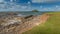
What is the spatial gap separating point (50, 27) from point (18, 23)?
0.45 metres

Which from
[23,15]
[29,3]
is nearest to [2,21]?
[23,15]

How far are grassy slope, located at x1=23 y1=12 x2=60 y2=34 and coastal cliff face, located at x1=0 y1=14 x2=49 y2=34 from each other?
7cm

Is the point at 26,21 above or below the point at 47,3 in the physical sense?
below

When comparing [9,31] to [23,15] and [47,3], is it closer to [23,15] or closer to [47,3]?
[23,15]

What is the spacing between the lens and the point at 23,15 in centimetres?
243

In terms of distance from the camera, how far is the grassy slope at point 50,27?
2.31 m

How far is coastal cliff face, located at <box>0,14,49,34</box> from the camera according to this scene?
2363 mm

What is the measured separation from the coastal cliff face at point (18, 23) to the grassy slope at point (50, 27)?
66 mm

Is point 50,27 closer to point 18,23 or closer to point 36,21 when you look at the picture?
point 36,21

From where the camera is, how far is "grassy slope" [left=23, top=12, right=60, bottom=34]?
2.31 metres

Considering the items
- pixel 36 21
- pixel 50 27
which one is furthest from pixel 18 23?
pixel 50 27

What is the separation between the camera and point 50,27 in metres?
2.33

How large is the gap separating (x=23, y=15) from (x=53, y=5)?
0.46m

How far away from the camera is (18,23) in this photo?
7.85 feet
